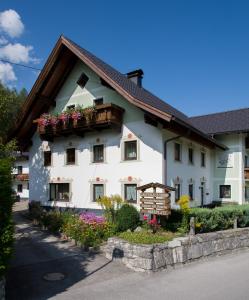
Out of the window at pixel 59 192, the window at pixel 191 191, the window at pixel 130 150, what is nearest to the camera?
the window at pixel 130 150

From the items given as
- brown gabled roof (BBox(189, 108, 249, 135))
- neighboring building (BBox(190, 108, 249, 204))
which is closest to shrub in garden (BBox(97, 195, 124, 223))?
neighboring building (BBox(190, 108, 249, 204))

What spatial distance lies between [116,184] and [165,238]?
6.92 meters

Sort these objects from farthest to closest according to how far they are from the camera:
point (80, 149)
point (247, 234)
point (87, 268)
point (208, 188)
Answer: point (208, 188) < point (80, 149) < point (247, 234) < point (87, 268)

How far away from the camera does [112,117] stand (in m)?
17.7

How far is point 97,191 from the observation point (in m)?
19.8

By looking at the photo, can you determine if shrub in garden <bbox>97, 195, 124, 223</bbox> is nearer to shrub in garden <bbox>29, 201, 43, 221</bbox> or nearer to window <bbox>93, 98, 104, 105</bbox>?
shrub in garden <bbox>29, 201, 43, 221</bbox>

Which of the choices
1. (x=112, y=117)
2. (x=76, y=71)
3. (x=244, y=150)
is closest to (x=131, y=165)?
(x=112, y=117)

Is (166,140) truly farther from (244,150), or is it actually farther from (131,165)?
(244,150)

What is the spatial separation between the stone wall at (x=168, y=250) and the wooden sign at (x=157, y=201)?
142cm

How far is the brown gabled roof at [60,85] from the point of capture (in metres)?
17.3

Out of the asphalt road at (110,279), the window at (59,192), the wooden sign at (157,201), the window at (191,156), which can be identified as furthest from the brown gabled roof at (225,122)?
the asphalt road at (110,279)

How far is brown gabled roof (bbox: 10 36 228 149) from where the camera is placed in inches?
682

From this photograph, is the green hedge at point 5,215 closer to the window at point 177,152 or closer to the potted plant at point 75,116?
the potted plant at point 75,116

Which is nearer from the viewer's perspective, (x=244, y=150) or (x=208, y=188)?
(x=208, y=188)
